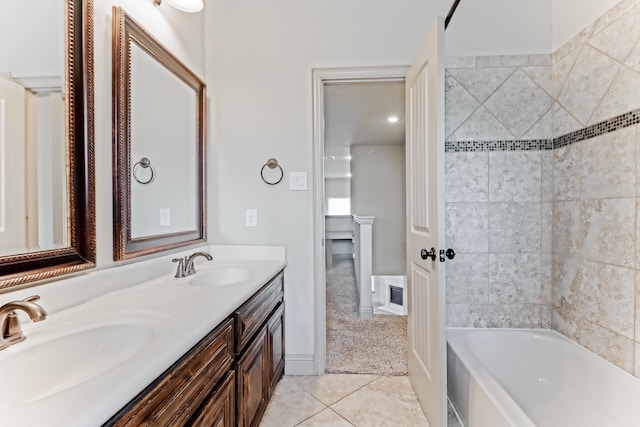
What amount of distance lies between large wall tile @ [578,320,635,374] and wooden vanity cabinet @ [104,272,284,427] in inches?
65.4

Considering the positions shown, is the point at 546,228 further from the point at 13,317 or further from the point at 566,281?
the point at 13,317

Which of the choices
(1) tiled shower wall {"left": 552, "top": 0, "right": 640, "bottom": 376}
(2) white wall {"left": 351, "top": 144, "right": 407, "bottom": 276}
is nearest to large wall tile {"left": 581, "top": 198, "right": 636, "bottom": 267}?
Result: (1) tiled shower wall {"left": 552, "top": 0, "right": 640, "bottom": 376}

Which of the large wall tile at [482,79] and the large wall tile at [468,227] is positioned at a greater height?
the large wall tile at [482,79]

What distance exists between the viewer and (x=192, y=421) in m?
0.86

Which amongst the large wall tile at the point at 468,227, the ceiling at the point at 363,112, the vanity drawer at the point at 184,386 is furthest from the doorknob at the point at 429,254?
the ceiling at the point at 363,112

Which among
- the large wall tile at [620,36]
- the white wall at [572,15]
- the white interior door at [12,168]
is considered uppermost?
the white wall at [572,15]

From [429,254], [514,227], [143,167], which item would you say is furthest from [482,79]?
[143,167]

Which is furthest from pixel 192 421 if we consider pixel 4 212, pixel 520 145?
pixel 520 145

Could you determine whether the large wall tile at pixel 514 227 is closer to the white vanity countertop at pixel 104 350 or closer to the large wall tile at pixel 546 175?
the large wall tile at pixel 546 175

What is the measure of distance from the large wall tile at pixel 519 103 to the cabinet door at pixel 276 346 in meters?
1.82

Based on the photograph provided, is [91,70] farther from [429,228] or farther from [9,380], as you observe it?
[429,228]

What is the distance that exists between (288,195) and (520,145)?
149cm

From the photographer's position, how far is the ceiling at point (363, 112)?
9.32 ft

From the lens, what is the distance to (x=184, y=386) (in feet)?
2.66
